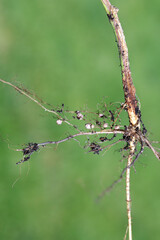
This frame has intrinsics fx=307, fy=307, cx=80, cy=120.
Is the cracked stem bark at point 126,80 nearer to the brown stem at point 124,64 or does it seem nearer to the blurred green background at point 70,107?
the brown stem at point 124,64

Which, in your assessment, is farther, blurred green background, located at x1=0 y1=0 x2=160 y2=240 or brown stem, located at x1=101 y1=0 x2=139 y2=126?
blurred green background, located at x1=0 y1=0 x2=160 y2=240

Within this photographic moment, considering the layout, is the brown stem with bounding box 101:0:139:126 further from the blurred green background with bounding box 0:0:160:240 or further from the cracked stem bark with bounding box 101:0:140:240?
the blurred green background with bounding box 0:0:160:240

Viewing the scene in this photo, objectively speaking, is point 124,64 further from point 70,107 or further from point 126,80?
point 70,107

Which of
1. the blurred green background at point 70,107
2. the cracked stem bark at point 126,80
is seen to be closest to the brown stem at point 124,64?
the cracked stem bark at point 126,80

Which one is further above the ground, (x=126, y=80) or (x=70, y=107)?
Result: (x=70, y=107)

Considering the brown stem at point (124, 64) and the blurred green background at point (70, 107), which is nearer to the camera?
the brown stem at point (124, 64)

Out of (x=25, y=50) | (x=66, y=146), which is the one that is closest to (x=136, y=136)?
(x=66, y=146)

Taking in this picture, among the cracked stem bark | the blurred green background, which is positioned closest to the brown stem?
the cracked stem bark

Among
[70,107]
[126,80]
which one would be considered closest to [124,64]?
[126,80]

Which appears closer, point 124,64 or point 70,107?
point 124,64
